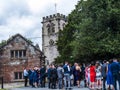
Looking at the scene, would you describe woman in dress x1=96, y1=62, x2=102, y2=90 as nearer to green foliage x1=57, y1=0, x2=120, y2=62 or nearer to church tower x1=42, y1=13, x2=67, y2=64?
green foliage x1=57, y1=0, x2=120, y2=62

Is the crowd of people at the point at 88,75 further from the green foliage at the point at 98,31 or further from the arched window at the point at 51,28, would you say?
the arched window at the point at 51,28

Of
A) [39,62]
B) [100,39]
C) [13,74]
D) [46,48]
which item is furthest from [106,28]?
[46,48]

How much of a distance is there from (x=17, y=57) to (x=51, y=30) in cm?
6019

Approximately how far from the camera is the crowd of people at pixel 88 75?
25.9 m

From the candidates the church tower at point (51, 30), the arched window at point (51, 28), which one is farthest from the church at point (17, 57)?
the arched window at point (51, 28)

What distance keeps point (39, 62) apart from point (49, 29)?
203ft

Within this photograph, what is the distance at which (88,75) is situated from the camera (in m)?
30.5

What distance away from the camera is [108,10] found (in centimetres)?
5275

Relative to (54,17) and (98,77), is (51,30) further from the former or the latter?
(98,77)

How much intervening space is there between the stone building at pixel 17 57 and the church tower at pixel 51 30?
177ft

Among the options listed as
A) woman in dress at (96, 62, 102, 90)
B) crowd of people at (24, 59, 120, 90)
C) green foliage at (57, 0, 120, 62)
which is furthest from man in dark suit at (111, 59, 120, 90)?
green foliage at (57, 0, 120, 62)

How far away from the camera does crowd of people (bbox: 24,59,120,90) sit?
25.9 metres

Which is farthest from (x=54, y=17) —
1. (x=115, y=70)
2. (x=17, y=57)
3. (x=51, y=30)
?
(x=115, y=70)

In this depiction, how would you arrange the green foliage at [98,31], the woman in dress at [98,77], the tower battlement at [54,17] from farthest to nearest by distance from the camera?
the tower battlement at [54,17] → the green foliage at [98,31] → the woman in dress at [98,77]
